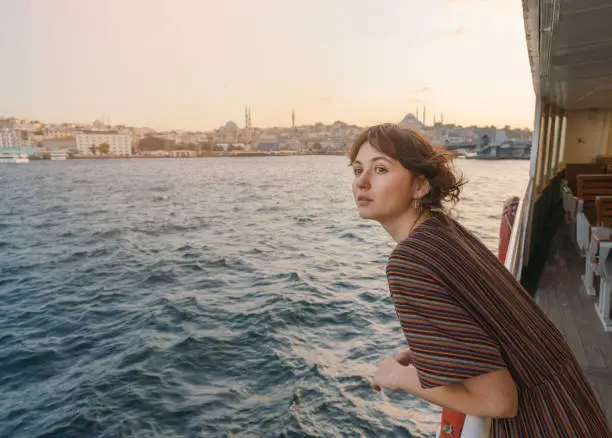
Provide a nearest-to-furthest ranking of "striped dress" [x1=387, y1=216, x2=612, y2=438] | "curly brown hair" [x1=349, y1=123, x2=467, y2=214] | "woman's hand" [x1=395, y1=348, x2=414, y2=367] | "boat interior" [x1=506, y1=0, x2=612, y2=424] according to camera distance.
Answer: "striped dress" [x1=387, y1=216, x2=612, y2=438], "curly brown hair" [x1=349, y1=123, x2=467, y2=214], "woman's hand" [x1=395, y1=348, x2=414, y2=367], "boat interior" [x1=506, y1=0, x2=612, y2=424]

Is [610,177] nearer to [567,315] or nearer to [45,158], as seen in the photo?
[567,315]

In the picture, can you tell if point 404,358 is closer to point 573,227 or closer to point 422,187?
point 422,187

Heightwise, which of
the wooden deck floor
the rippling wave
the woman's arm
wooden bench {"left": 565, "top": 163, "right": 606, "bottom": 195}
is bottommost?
the rippling wave

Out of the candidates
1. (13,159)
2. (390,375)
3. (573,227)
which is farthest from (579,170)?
(13,159)

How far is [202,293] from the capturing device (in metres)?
8.67

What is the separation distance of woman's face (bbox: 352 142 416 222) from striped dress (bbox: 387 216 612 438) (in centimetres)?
10

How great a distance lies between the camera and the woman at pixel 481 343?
0.79 metres

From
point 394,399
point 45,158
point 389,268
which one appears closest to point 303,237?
point 394,399

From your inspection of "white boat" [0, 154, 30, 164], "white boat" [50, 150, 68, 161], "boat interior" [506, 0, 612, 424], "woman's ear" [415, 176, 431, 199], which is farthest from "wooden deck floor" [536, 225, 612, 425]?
"white boat" [50, 150, 68, 161]

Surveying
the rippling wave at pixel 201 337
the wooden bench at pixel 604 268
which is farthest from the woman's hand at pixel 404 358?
the rippling wave at pixel 201 337

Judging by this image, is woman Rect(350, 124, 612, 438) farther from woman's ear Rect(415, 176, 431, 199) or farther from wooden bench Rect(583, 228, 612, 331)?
wooden bench Rect(583, 228, 612, 331)

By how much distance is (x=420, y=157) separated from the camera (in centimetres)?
99

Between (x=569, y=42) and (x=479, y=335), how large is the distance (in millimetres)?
3514

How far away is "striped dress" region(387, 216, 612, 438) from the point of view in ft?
2.60
